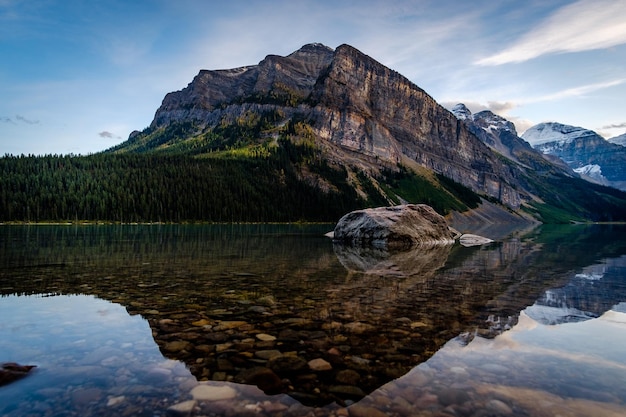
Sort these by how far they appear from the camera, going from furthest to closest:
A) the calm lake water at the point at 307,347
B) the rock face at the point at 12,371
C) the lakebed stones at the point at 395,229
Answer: the lakebed stones at the point at 395,229
the rock face at the point at 12,371
the calm lake water at the point at 307,347

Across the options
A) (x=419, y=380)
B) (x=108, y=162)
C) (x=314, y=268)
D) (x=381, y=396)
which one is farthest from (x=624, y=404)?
(x=108, y=162)

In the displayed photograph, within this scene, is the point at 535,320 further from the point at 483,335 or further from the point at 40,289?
the point at 40,289

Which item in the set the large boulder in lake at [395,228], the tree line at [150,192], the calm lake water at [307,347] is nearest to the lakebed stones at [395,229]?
the large boulder in lake at [395,228]

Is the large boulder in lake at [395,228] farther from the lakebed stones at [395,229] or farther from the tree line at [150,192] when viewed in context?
the tree line at [150,192]

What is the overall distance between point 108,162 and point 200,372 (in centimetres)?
18961

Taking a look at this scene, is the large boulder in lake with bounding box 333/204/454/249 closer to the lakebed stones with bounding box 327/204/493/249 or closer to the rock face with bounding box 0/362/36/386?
the lakebed stones with bounding box 327/204/493/249

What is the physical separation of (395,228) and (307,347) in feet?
119

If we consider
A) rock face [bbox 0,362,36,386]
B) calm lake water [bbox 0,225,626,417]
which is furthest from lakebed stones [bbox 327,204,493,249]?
rock face [bbox 0,362,36,386]

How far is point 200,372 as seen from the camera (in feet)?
24.3

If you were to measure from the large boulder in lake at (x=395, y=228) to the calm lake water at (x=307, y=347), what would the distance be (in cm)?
2543

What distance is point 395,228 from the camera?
44000mm

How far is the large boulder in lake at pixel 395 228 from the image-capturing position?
145 feet

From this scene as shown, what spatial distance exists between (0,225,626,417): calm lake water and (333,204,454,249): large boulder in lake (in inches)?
1001

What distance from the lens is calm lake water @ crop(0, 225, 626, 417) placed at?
632 cm
